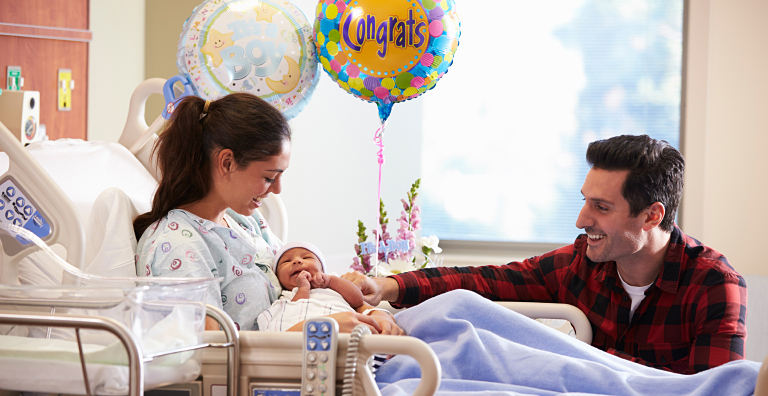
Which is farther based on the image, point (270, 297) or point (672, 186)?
point (672, 186)

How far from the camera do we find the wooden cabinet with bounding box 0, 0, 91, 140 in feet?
10.3

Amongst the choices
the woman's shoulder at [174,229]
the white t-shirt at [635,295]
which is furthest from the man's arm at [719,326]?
the woman's shoulder at [174,229]

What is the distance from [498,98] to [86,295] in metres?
3.32

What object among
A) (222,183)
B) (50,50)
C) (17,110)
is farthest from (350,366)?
(50,50)

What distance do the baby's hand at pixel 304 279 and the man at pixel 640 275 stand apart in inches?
6.5

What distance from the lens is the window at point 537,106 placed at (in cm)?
384

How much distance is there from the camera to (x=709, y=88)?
3.59 meters

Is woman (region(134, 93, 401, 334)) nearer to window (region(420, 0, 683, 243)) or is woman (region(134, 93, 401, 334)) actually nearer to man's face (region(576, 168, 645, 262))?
man's face (region(576, 168, 645, 262))

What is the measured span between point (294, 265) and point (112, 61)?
95.2 inches

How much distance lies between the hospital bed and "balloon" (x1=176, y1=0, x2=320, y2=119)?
0.21 m

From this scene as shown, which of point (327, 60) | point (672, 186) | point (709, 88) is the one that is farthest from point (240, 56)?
point (709, 88)

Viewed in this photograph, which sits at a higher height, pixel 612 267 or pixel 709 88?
pixel 709 88

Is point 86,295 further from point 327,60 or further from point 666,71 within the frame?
point 666,71

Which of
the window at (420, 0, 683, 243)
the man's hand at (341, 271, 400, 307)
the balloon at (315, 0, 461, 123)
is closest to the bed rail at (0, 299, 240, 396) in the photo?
the man's hand at (341, 271, 400, 307)
